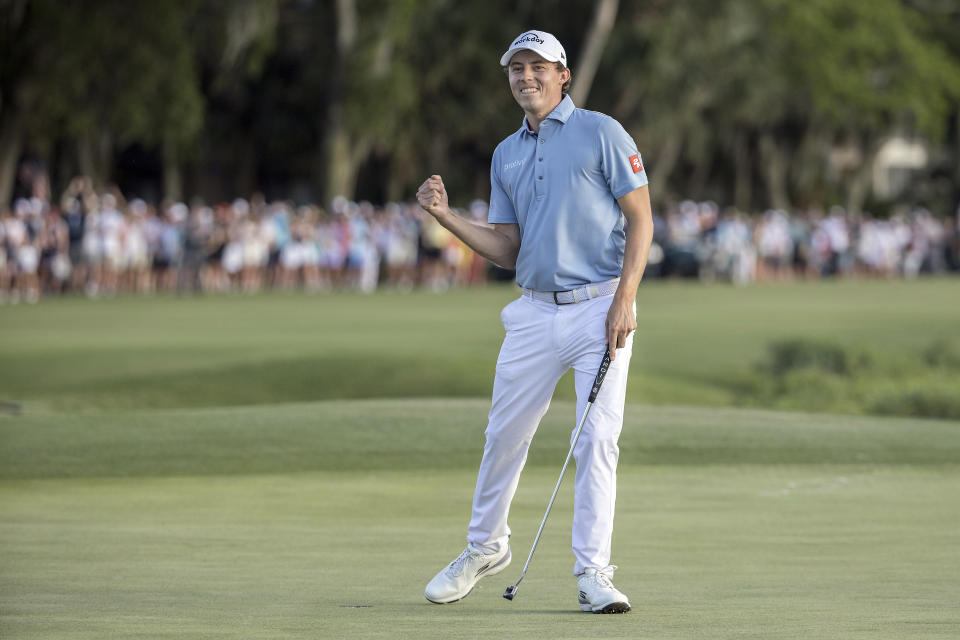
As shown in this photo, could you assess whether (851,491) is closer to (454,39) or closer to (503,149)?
(503,149)

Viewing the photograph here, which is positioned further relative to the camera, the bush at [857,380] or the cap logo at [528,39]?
the bush at [857,380]

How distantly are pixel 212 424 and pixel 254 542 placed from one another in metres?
4.54

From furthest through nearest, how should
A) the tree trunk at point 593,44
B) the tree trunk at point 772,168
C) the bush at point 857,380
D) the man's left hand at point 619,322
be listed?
the tree trunk at point 772,168, the tree trunk at point 593,44, the bush at point 857,380, the man's left hand at point 619,322

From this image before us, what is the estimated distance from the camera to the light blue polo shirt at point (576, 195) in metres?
6.48

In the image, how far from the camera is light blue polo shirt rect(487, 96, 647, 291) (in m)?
6.48

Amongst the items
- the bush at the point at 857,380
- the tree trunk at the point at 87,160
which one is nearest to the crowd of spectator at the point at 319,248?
the tree trunk at the point at 87,160

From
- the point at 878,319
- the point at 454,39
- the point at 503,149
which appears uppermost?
the point at 454,39

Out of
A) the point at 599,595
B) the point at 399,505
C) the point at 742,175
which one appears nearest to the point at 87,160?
the point at 742,175

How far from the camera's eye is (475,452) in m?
11.9

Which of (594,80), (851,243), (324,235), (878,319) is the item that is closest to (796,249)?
(851,243)

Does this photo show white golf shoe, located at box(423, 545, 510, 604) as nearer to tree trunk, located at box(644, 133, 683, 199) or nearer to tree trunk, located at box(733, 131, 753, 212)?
tree trunk, located at box(644, 133, 683, 199)

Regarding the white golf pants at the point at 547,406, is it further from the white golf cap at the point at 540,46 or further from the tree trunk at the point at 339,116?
the tree trunk at the point at 339,116

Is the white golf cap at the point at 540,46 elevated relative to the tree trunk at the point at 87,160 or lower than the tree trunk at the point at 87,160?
elevated

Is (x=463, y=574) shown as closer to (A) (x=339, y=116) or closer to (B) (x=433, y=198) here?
(B) (x=433, y=198)
